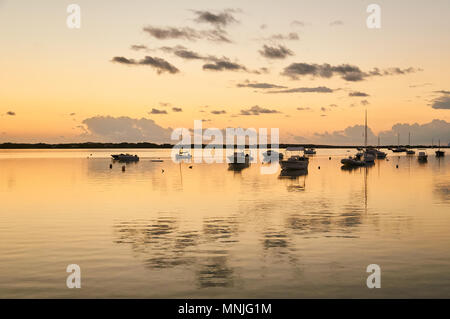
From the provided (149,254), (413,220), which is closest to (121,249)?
(149,254)

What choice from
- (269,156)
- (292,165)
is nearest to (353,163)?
(292,165)

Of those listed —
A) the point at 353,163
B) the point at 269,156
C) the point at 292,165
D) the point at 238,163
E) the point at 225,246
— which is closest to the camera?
the point at 225,246

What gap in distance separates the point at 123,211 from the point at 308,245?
20.4 metres

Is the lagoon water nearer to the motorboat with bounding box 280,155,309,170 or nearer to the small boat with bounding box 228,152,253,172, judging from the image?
the motorboat with bounding box 280,155,309,170

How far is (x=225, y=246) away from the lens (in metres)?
26.0

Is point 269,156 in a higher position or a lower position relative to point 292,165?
higher

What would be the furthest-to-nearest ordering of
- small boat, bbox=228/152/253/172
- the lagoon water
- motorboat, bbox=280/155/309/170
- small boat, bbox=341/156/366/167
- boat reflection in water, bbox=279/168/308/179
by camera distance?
small boat, bbox=341/156/366/167, small boat, bbox=228/152/253/172, motorboat, bbox=280/155/309/170, boat reflection in water, bbox=279/168/308/179, the lagoon water

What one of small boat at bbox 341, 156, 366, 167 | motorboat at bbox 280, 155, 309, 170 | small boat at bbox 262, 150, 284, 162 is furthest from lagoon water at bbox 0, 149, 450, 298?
small boat at bbox 262, 150, 284, 162

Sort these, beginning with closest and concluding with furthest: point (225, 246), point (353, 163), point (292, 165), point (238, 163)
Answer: point (225, 246) < point (292, 165) < point (238, 163) < point (353, 163)

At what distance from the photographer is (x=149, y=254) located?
23969 millimetres

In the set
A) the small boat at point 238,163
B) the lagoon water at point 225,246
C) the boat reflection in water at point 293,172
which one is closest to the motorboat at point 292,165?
the boat reflection in water at point 293,172

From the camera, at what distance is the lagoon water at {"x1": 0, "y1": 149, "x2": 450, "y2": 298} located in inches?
725

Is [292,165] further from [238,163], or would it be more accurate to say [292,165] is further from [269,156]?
[269,156]
